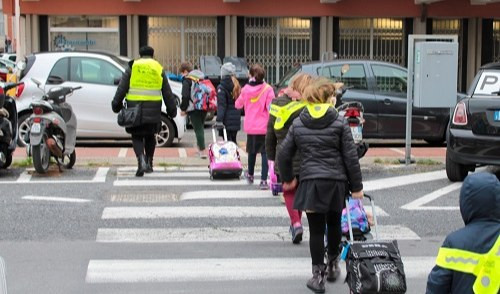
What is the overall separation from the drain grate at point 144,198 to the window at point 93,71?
15.9 ft

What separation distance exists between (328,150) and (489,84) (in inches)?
203

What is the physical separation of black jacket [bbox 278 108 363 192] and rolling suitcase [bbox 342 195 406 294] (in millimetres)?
640

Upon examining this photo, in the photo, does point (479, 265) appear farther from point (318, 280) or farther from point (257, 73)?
point (257, 73)

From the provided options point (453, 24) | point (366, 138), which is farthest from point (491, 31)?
point (366, 138)

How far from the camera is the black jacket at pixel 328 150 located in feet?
20.2

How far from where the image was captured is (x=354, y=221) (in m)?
6.77

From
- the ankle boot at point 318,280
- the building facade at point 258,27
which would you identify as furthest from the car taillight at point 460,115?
the building facade at point 258,27

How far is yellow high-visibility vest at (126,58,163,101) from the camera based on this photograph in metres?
11.2

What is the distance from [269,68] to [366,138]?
12086 millimetres

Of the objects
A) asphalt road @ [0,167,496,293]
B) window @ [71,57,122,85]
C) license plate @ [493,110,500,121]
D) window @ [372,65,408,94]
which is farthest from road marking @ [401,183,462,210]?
window @ [71,57,122,85]

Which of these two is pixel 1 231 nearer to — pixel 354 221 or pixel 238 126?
pixel 354 221

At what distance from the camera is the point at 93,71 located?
1462 cm

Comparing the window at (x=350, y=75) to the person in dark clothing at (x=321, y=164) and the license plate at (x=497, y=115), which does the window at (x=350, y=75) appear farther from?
the person in dark clothing at (x=321, y=164)

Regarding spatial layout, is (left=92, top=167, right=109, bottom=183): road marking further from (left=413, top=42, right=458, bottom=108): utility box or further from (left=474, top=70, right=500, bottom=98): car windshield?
(left=474, top=70, right=500, bottom=98): car windshield
